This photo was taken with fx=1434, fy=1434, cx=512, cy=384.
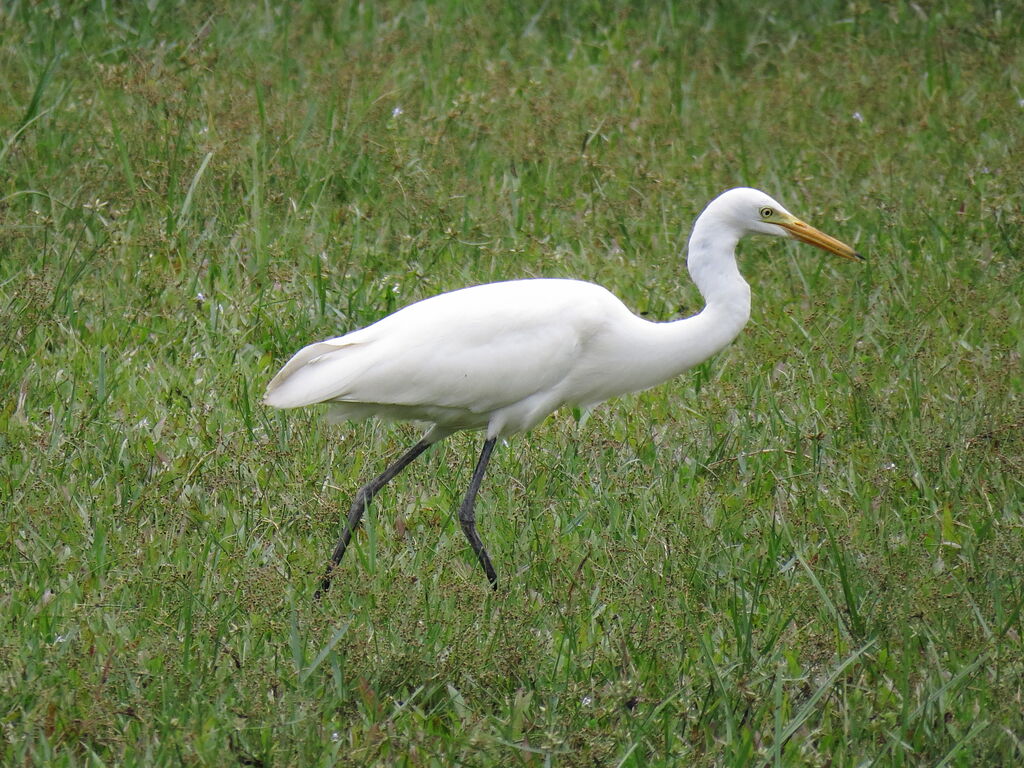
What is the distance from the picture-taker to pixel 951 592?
11.1ft

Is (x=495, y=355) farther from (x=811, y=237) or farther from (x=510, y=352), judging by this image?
(x=811, y=237)

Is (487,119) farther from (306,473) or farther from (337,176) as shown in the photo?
(306,473)

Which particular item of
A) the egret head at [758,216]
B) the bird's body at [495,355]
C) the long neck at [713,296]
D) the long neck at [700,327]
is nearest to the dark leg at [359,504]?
the bird's body at [495,355]

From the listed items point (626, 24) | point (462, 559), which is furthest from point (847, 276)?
point (626, 24)

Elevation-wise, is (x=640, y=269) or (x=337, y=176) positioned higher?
(x=337, y=176)

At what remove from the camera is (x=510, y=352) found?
12.5 feet

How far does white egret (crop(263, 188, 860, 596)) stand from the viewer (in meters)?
3.80

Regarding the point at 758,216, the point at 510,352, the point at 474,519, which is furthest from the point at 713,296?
the point at 474,519

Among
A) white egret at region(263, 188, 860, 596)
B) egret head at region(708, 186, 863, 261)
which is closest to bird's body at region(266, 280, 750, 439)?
white egret at region(263, 188, 860, 596)

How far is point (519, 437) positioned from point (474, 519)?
74 cm

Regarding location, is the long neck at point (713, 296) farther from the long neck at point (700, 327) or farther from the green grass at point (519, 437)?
the green grass at point (519, 437)

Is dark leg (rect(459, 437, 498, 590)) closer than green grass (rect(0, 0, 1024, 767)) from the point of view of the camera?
No

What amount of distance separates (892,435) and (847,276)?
1358 mm

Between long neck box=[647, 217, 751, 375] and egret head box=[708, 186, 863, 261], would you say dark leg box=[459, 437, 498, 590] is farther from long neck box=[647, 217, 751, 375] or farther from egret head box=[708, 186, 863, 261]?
egret head box=[708, 186, 863, 261]
